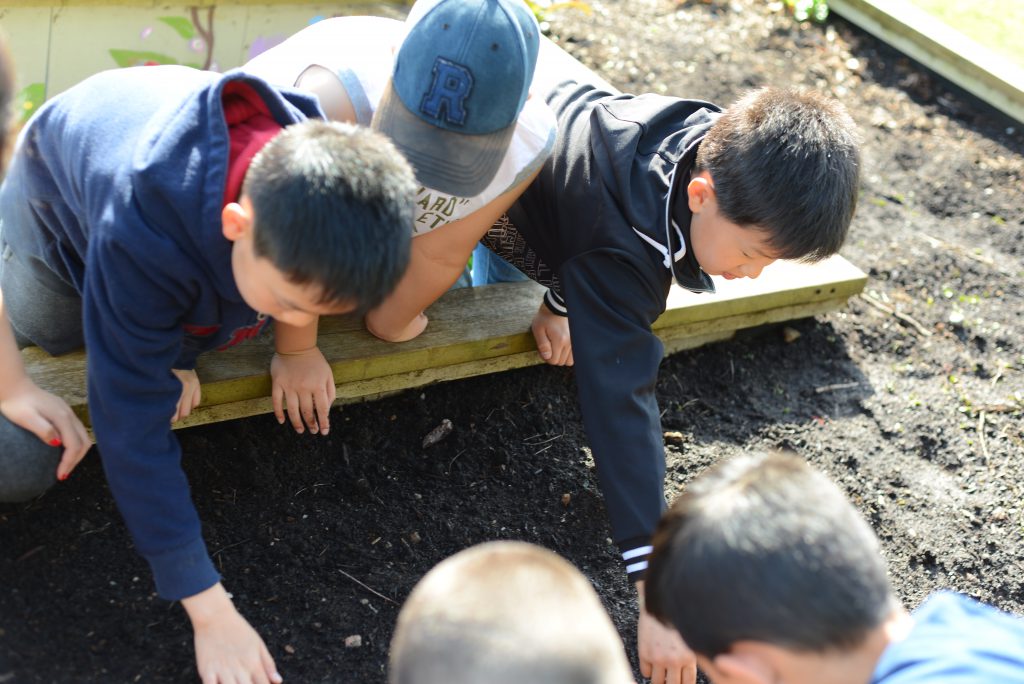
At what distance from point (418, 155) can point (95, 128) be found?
611mm

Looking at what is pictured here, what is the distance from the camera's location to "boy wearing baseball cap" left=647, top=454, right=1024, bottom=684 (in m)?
1.45

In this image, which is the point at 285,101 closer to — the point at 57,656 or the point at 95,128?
the point at 95,128

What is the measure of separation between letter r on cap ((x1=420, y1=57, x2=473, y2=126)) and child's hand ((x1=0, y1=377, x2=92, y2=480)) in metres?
0.94

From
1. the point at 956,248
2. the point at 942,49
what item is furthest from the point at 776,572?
the point at 942,49

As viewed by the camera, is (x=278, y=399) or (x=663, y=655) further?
(x=278, y=399)

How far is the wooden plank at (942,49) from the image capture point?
473 centimetres

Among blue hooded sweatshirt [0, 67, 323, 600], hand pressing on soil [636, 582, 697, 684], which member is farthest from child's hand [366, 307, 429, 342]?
hand pressing on soil [636, 582, 697, 684]

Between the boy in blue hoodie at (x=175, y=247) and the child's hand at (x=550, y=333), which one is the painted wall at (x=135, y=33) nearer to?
the boy in blue hoodie at (x=175, y=247)

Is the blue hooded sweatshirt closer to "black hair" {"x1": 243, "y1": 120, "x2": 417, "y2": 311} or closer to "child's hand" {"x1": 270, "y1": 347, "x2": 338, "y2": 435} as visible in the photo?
Result: "black hair" {"x1": 243, "y1": 120, "x2": 417, "y2": 311}

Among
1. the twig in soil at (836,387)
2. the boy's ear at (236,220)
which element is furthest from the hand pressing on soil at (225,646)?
the twig in soil at (836,387)

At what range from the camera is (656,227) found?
2.35 meters

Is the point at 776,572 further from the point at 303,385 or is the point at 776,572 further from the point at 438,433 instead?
the point at 438,433

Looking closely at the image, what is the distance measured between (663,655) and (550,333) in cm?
98

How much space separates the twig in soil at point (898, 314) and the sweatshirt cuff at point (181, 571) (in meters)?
2.54
